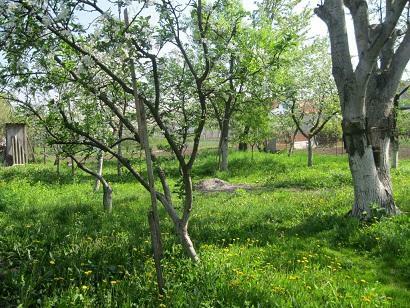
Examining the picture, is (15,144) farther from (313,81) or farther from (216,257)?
(216,257)

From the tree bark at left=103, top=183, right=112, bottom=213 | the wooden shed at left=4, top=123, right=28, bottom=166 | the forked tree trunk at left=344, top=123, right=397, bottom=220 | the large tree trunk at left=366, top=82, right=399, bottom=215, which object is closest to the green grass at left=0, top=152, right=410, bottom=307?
the tree bark at left=103, top=183, right=112, bottom=213

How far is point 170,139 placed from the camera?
5617 millimetres

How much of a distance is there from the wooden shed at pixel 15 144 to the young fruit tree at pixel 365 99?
84.0ft

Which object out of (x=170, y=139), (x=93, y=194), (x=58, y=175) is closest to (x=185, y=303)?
(x=170, y=139)

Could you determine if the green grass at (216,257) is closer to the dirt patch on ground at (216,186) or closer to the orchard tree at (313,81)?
the dirt patch on ground at (216,186)

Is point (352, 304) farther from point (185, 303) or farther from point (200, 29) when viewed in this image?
point (200, 29)

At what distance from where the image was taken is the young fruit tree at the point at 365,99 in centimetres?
823

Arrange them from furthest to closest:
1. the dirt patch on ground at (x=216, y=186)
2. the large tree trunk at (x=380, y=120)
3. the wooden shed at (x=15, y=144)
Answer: the wooden shed at (x=15, y=144) < the dirt patch on ground at (x=216, y=186) < the large tree trunk at (x=380, y=120)

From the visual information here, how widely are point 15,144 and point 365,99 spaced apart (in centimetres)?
2724

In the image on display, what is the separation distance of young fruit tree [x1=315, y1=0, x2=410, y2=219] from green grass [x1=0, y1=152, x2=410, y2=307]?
0.73 metres

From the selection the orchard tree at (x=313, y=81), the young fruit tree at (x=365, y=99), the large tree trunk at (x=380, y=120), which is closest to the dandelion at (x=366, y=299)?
the young fruit tree at (x=365, y=99)

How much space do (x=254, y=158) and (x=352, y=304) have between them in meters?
20.8

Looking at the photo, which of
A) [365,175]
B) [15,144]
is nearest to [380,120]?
[365,175]

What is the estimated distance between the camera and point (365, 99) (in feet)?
29.3
